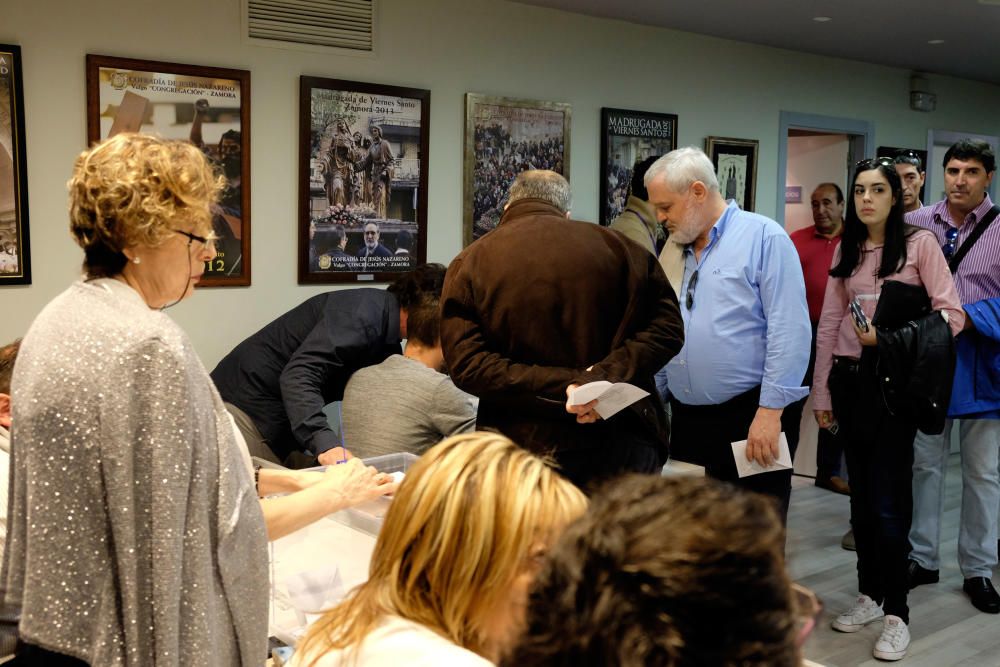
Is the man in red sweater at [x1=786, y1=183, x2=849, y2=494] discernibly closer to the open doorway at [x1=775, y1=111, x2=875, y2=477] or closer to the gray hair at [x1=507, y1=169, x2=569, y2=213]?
the open doorway at [x1=775, y1=111, x2=875, y2=477]

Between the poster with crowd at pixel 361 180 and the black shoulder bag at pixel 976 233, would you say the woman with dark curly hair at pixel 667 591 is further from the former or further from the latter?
the poster with crowd at pixel 361 180

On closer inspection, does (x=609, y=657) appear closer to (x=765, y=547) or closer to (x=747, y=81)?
(x=765, y=547)

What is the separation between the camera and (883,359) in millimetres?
3307

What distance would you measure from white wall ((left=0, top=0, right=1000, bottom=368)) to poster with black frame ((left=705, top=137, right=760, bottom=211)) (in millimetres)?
77

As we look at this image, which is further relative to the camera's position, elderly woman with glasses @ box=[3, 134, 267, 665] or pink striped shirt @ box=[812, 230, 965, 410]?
pink striped shirt @ box=[812, 230, 965, 410]

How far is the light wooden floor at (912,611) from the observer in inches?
131

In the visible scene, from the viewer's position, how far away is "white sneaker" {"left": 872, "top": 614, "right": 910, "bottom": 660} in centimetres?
328

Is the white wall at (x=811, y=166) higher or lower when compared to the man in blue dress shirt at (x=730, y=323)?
higher

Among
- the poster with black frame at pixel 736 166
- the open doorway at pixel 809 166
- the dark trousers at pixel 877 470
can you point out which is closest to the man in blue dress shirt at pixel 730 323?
the dark trousers at pixel 877 470

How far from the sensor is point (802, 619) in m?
0.73

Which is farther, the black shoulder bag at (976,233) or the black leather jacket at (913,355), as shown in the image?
the black shoulder bag at (976,233)

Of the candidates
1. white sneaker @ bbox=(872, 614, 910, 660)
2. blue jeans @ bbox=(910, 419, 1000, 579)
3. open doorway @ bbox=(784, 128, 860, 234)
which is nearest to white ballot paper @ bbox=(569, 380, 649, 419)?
white sneaker @ bbox=(872, 614, 910, 660)

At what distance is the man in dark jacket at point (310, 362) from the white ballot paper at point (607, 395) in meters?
0.79

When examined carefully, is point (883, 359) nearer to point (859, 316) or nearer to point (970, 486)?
point (859, 316)
